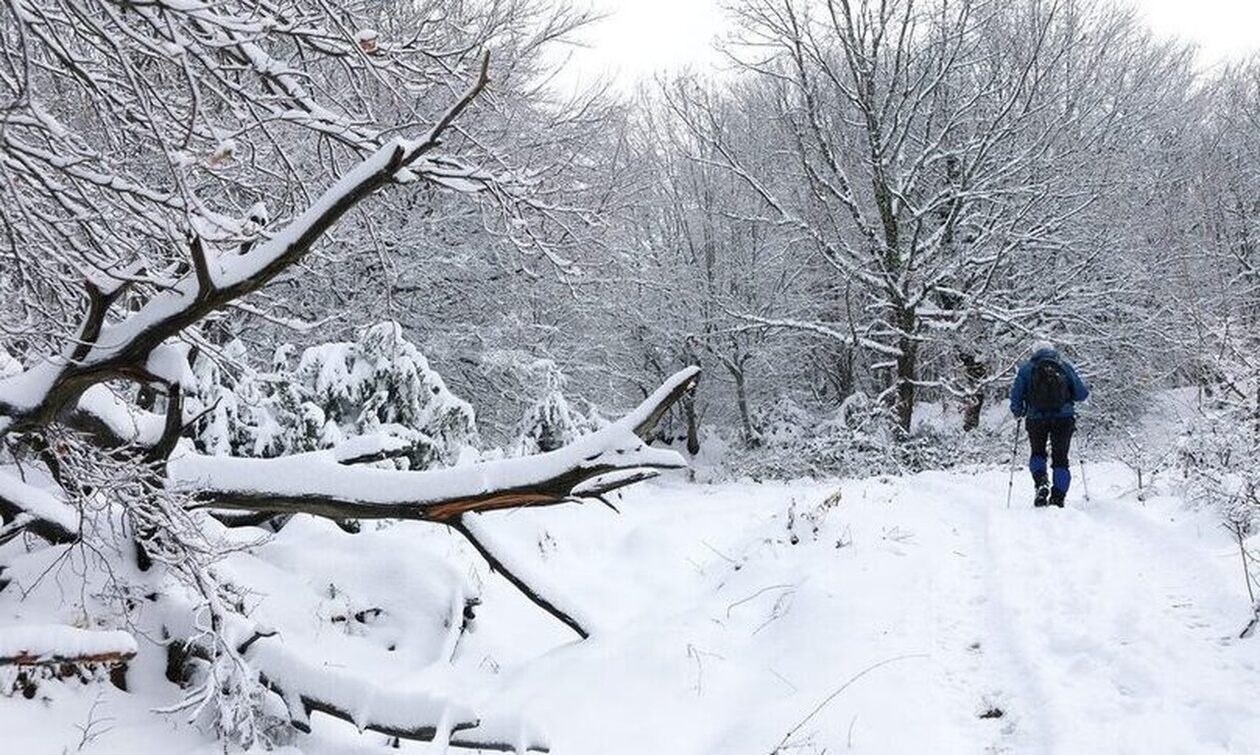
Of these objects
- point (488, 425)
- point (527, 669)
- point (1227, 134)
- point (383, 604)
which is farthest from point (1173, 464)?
point (1227, 134)

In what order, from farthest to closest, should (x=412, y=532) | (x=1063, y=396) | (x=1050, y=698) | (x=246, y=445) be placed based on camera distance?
(x=1063, y=396), (x=246, y=445), (x=412, y=532), (x=1050, y=698)

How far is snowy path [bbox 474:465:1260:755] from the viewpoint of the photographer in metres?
3.65

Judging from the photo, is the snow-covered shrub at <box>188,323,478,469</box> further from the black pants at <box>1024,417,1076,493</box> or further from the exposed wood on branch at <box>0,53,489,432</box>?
the black pants at <box>1024,417,1076,493</box>

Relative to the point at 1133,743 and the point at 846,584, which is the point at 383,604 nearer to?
the point at 846,584

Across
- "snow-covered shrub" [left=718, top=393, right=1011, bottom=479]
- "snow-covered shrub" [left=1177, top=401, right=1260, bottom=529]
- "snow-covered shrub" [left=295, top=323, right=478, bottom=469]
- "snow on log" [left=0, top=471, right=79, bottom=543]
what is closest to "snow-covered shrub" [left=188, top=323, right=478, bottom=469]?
"snow-covered shrub" [left=295, top=323, right=478, bottom=469]

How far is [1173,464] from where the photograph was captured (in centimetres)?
881

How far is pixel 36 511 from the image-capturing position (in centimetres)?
349

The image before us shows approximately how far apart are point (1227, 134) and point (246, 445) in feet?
92.7

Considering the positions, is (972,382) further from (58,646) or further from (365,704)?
(58,646)

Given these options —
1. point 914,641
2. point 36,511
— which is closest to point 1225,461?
point 914,641

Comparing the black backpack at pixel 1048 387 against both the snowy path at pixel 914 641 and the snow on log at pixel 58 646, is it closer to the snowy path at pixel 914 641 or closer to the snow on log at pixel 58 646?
the snowy path at pixel 914 641

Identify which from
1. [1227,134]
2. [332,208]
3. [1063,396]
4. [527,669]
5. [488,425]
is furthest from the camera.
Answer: [1227,134]

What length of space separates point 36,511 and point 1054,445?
27.3 feet

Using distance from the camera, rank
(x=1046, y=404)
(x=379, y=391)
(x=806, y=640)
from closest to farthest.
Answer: (x=806, y=640) < (x=379, y=391) < (x=1046, y=404)
